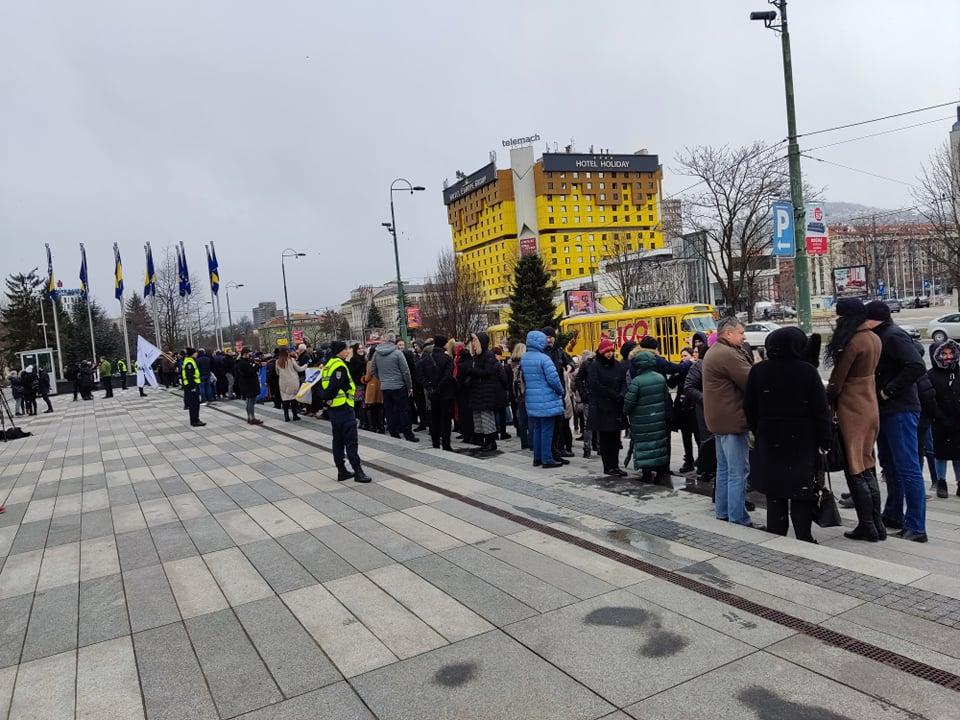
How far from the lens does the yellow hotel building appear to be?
126 meters

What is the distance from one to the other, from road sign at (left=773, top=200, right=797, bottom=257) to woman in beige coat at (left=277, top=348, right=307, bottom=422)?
1092 centimetres

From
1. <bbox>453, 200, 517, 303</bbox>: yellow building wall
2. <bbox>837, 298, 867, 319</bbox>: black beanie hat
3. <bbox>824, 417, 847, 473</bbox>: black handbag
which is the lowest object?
<bbox>824, 417, 847, 473</bbox>: black handbag

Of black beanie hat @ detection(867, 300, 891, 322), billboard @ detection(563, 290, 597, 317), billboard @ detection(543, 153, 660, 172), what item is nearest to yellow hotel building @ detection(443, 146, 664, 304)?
billboard @ detection(543, 153, 660, 172)

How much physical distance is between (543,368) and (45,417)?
70.0 ft

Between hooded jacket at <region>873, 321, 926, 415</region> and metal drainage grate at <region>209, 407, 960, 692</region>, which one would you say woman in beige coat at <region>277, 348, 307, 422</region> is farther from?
hooded jacket at <region>873, 321, 926, 415</region>

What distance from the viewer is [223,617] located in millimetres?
4523

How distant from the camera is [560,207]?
12900 cm

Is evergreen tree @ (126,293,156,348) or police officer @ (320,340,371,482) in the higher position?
evergreen tree @ (126,293,156,348)

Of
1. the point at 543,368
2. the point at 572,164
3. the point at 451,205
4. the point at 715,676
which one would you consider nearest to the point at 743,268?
the point at 543,368

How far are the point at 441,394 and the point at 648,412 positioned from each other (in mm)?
4374

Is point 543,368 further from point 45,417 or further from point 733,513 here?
point 45,417

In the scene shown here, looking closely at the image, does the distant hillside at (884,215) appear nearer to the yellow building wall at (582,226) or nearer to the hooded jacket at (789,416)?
the hooded jacket at (789,416)

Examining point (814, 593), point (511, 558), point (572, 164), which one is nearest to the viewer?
point (814, 593)

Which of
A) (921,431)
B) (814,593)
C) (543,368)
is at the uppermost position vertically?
(543,368)
